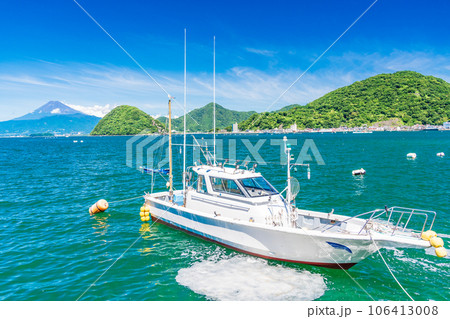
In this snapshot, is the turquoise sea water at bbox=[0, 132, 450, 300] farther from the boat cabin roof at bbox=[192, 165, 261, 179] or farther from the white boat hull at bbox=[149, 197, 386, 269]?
the boat cabin roof at bbox=[192, 165, 261, 179]

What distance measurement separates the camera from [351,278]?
1010 cm

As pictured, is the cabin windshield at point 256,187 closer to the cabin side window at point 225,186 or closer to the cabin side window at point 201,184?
the cabin side window at point 225,186

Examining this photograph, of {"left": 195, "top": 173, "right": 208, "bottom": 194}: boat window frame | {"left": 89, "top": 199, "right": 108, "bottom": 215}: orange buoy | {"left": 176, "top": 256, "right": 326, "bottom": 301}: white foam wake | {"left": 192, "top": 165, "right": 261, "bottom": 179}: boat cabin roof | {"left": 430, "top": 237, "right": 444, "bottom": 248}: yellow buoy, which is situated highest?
{"left": 192, "top": 165, "right": 261, "bottom": 179}: boat cabin roof

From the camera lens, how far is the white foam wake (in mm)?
8977

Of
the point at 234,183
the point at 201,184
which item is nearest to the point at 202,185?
the point at 201,184

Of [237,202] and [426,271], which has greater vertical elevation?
[237,202]

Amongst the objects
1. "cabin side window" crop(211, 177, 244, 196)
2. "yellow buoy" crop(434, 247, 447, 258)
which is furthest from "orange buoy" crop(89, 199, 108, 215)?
"yellow buoy" crop(434, 247, 447, 258)

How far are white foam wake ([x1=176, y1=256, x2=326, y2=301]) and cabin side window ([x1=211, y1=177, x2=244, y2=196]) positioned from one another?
319 centimetres

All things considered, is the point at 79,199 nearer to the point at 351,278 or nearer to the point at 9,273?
the point at 9,273

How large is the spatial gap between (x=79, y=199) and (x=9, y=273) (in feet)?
38.4

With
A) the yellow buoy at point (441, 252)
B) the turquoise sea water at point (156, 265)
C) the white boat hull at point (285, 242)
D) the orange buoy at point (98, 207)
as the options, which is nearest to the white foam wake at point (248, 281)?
the turquoise sea water at point (156, 265)

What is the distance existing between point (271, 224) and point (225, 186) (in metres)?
3.13

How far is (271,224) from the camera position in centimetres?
1155
